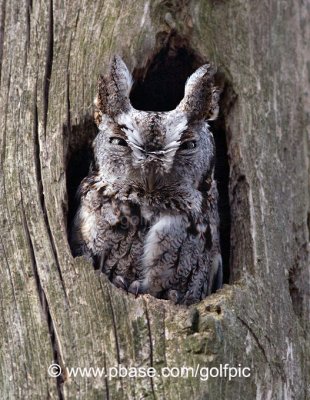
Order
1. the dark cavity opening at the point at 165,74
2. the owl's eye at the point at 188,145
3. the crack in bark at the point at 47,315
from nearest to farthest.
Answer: the crack in bark at the point at 47,315, the owl's eye at the point at 188,145, the dark cavity opening at the point at 165,74

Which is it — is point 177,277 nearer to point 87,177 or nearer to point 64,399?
point 87,177

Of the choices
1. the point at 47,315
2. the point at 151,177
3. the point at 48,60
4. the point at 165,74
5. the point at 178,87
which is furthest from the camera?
the point at 178,87

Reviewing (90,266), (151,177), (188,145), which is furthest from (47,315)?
(188,145)

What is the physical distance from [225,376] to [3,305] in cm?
82

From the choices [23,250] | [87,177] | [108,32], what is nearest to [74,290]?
[23,250]

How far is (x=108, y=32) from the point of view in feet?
10.2

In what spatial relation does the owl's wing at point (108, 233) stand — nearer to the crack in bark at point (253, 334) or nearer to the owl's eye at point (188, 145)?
the owl's eye at point (188, 145)

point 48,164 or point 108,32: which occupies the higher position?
point 108,32

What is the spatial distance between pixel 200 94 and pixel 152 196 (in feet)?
1.55

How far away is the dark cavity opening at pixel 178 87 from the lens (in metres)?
3.17

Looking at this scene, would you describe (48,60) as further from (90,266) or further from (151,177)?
(90,266)

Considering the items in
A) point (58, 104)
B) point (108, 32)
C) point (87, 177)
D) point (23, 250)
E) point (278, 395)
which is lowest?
point (278, 395)

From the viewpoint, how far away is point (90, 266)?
2.62 metres

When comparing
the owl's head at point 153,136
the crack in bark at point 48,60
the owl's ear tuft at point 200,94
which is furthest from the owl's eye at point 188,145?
the crack in bark at point 48,60
